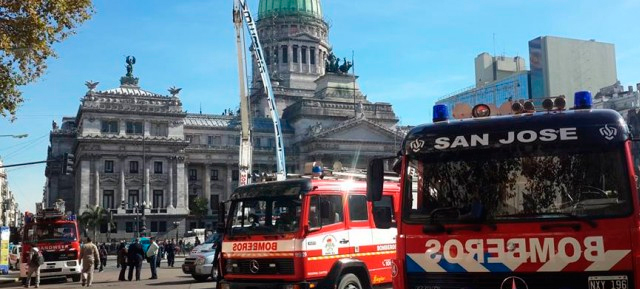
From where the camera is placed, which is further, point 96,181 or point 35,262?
point 96,181

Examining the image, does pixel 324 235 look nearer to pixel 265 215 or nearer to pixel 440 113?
pixel 265 215

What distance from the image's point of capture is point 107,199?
74.8 m

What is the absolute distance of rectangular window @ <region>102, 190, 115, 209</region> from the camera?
74.4 m

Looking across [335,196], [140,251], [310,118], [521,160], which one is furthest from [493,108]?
[310,118]

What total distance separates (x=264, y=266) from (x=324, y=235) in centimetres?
127

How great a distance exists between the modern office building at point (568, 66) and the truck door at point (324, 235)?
81520 mm

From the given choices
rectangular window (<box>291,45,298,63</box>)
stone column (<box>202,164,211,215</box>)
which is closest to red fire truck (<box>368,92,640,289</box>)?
stone column (<box>202,164,211,215</box>)

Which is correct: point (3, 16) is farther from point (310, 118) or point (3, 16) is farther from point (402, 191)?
point (310, 118)

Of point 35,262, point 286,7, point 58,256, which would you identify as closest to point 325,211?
point 35,262

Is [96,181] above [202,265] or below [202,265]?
above

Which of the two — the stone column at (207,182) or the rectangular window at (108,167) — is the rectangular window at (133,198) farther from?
the stone column at (207,182)

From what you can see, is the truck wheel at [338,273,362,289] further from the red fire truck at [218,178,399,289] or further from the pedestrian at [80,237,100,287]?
the pedestrian at [80,237,100,287]

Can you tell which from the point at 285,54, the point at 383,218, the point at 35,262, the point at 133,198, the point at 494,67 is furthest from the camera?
the point at 494,67

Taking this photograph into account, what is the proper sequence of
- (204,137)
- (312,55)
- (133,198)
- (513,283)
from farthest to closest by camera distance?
(312,55) → (204,137) → (133,198) → (513,283)
